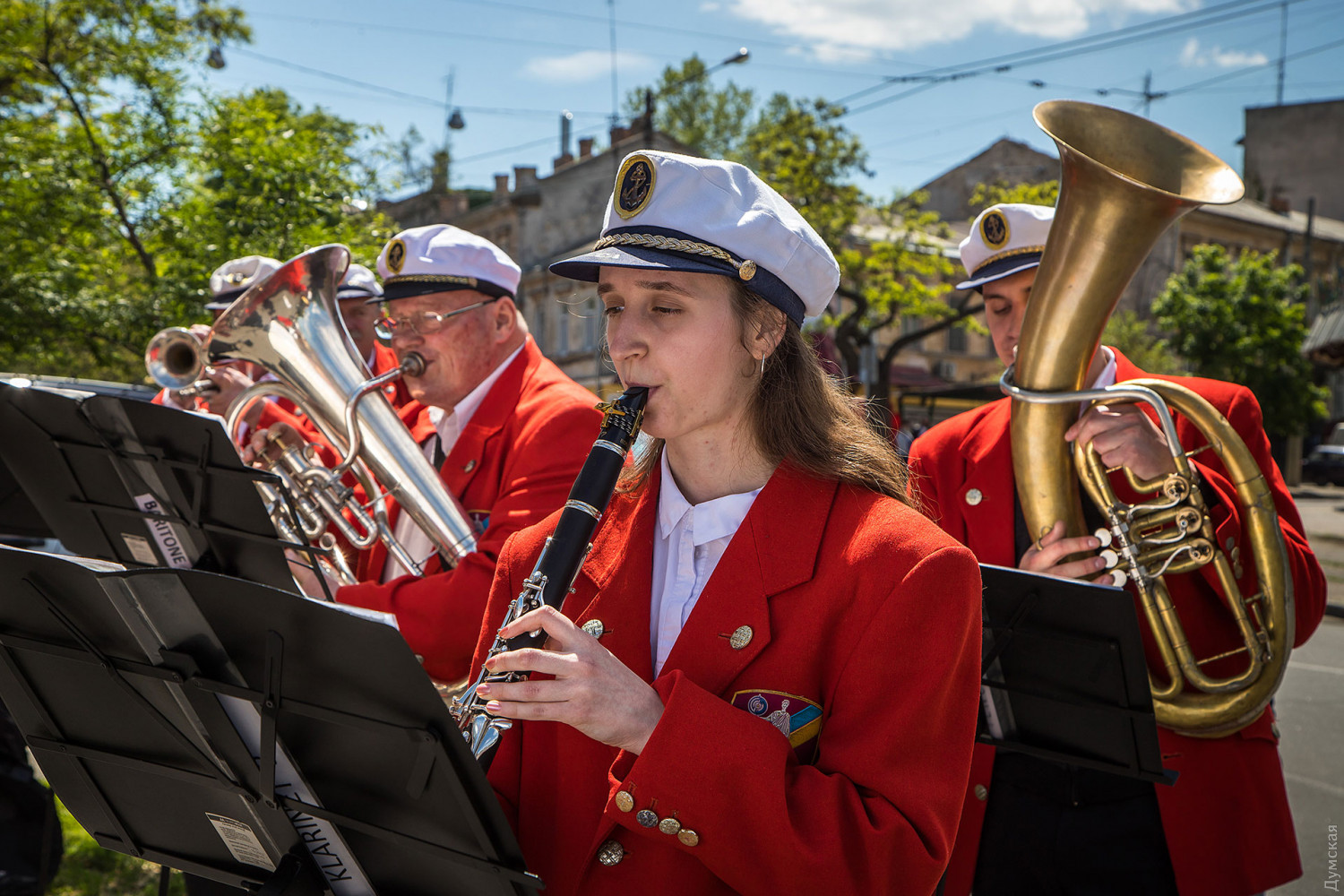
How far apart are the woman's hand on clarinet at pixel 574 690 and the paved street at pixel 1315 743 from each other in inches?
112

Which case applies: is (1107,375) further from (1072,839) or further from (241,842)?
(241,842)

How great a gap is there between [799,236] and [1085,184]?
1.04 metres

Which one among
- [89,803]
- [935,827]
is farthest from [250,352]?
[935,827]

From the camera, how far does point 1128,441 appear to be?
8.30 feet

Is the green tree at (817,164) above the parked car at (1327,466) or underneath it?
above

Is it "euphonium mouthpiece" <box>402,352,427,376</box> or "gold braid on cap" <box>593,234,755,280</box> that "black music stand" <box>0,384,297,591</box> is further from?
"gold braid on cap" <box>593,234,755,280</box>

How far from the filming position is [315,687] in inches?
62.8

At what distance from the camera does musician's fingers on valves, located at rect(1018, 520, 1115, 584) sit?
259 cm

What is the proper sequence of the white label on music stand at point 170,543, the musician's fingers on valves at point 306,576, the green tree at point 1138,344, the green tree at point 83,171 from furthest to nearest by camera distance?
the green tree at point 1138,344, the green tree at point 83,171, the musician's fingers on valves at point 306,576, the white label on music stand at point 170,543

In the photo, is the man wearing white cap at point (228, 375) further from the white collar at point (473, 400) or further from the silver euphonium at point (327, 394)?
the white collar at point (473, 400)

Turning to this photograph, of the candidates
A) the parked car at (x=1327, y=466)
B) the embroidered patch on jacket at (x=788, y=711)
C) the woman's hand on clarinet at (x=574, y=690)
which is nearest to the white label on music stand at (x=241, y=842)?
the woman's hand on clarinet at (x=574, y=690)

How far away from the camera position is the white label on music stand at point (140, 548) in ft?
10.3

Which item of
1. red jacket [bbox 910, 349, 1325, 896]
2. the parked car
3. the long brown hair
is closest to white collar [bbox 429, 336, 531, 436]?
red jacket [bbox 910, 349, 1325, 896]

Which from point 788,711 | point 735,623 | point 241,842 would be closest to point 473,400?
point 241,842
